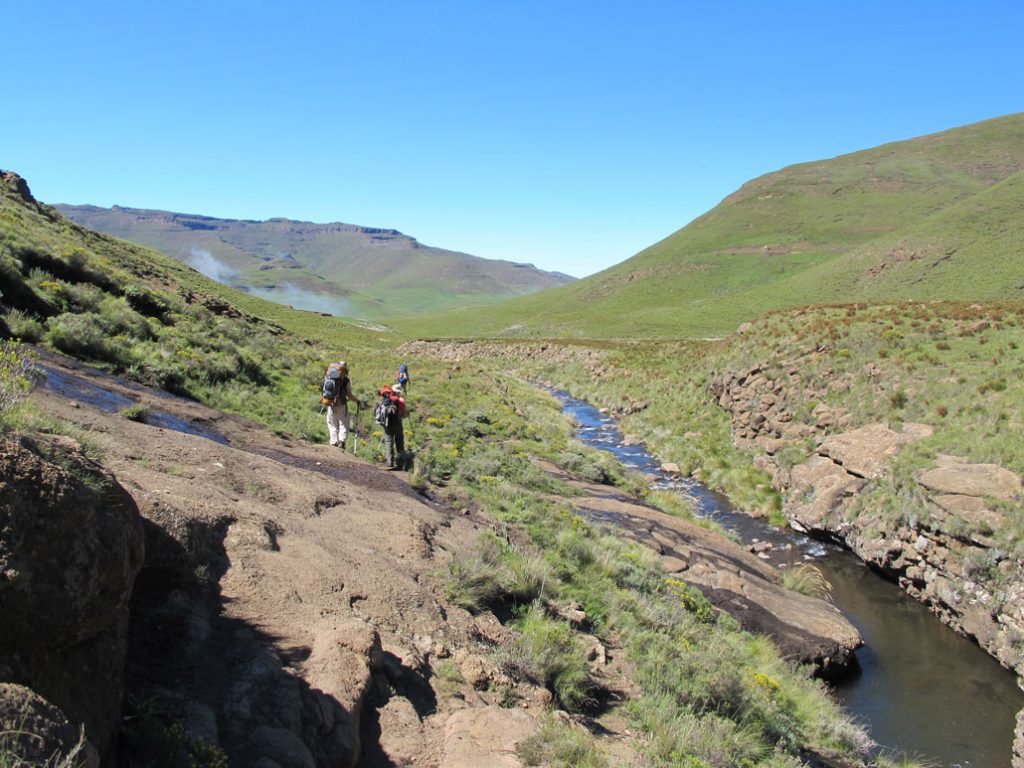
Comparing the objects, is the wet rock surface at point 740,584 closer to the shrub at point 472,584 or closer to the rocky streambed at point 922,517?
the rocky streambed at point 922,517

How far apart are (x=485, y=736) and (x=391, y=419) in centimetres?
860

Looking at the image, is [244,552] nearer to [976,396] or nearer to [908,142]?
[976,396]

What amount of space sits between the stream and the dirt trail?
23.1 feet

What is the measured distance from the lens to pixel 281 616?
578 cm

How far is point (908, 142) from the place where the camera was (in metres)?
162

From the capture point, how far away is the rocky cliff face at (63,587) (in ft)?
10.8

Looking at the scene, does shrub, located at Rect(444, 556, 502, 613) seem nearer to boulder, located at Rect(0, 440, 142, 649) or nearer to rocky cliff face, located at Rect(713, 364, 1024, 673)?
boulder, located at Rect(0, 440, 142, 649)

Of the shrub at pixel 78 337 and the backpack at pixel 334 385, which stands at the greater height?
the shrub at pixel 78 337

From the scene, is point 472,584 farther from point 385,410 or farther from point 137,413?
point 137,413

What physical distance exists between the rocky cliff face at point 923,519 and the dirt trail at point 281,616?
33.9 feet

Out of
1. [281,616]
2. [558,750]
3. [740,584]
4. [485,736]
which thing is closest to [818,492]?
[740,584]

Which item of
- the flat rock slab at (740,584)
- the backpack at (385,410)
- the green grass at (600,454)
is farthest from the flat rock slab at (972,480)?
the backpack at (385,410)

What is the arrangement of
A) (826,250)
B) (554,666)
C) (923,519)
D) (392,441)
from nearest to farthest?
1. (554,666)
2. (392,441)
3. (923,519)
4. (826,250)

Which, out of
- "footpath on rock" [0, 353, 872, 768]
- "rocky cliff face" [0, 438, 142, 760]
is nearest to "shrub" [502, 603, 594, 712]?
"footpath on rock" [0, 353, 872, 768]
